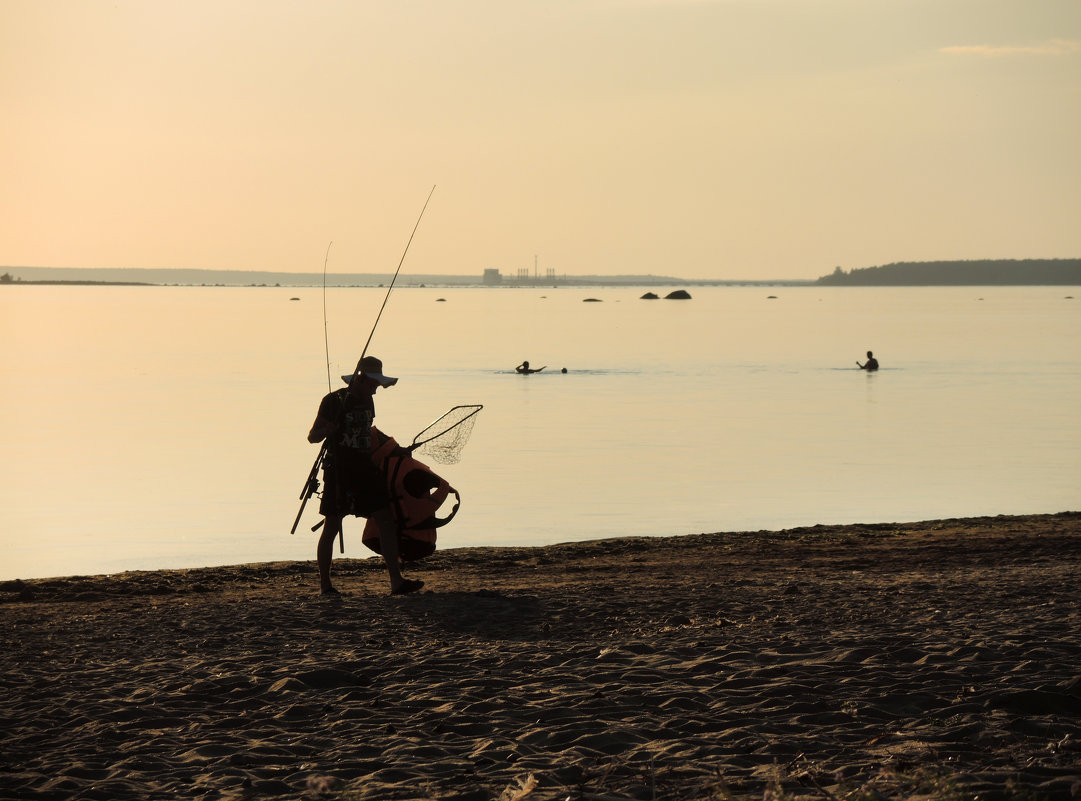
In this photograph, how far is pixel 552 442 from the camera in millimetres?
27734

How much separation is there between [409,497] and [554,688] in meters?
3.98

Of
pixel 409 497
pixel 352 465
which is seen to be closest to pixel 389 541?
pixel 409 497

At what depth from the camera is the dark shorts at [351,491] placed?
1070 cm

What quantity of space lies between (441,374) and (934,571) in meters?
36.9

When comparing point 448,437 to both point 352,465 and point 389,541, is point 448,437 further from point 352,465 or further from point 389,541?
point 352,465

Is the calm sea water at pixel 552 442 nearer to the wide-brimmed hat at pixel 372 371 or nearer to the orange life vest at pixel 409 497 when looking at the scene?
the orange life vest at pixel 409 497

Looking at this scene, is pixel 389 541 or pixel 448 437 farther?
pixel 448 437

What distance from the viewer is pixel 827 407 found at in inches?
1442

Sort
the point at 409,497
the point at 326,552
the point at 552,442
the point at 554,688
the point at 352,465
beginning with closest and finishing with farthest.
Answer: the point at 554,688, the point at 352,465, the point at 326,552, the point at 409,497, the point at 552,442

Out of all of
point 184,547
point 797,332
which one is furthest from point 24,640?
point 797,332

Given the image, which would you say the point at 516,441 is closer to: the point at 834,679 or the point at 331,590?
the point at 331,590

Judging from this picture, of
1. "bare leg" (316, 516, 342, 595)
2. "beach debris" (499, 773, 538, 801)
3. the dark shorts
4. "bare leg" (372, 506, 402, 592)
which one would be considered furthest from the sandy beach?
the dark shorts

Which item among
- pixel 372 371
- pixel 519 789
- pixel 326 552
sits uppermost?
pixel 372 371

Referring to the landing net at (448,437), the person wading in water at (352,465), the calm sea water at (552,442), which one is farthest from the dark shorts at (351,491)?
the calm sea water at (552,442)
